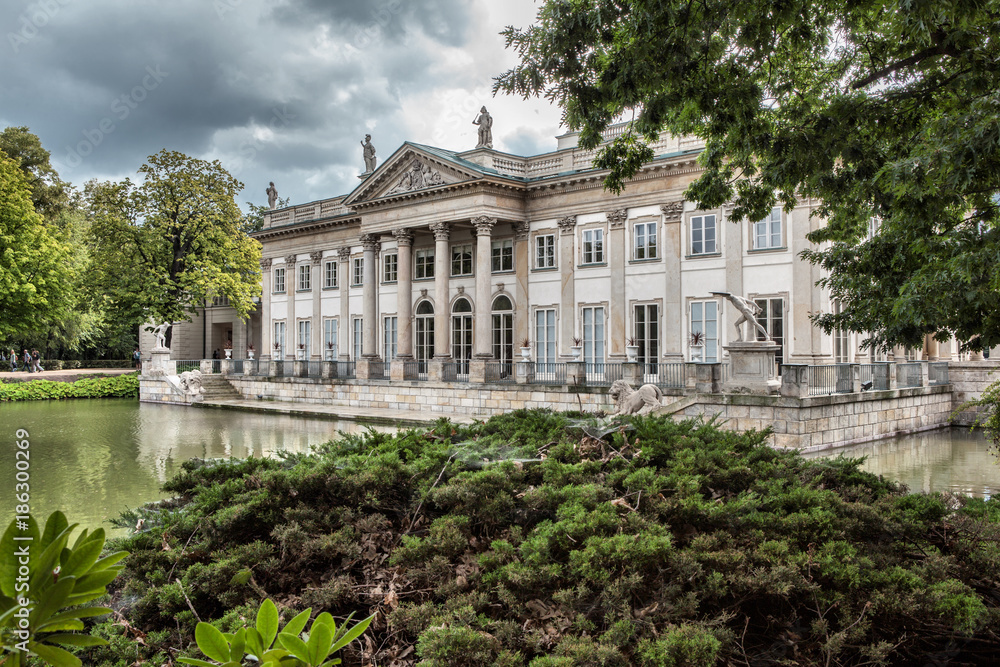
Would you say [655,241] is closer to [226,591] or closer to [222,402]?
[222,402]

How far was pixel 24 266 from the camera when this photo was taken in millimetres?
24641

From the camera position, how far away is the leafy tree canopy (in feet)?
146

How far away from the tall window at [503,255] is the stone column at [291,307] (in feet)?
48.5

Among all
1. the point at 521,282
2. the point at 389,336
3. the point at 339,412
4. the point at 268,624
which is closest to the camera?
the point at 268,624

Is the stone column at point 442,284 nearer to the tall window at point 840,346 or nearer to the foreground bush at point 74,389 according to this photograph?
the tall window at point 840,346

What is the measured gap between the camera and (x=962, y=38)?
7902mm

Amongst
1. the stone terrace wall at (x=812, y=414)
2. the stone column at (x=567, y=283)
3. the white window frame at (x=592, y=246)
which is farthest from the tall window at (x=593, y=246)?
the stone terrace wall at (x=812, y=414)

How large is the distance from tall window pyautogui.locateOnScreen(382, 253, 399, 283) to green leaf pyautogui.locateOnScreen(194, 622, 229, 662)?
→ 35222 millimetres

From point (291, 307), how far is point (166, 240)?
747 cm

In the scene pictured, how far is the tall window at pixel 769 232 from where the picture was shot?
24219 millimetres

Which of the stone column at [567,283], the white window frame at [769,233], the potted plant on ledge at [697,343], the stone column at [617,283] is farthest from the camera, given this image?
the stone column at [567,283]

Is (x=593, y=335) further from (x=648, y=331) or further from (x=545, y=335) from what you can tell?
(x=648, y=331)

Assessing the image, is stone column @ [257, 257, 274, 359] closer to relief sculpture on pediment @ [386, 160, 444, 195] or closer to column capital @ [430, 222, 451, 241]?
relief sculpture on pediment @ [386, 160, 444, 195]

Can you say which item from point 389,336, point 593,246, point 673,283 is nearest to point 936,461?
point 673,283
